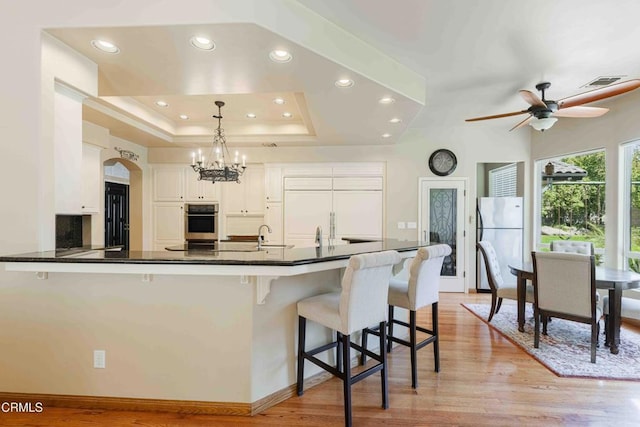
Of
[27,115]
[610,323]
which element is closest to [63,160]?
[27,115]

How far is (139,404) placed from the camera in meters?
2.09

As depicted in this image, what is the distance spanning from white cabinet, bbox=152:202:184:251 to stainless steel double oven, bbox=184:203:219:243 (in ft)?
0.35

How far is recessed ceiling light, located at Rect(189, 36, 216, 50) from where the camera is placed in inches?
79.7

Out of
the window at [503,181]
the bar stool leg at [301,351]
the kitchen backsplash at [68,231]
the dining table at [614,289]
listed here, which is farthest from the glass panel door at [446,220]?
the kitchen backsplash at [68,231]

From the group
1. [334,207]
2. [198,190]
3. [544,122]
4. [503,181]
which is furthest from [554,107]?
[198,190]

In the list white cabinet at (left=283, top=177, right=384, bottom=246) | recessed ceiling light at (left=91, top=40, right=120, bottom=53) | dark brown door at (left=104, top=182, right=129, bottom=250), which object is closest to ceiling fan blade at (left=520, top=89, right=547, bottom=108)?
white cabinet at (left=283, top=177, right=384, bottom=246)

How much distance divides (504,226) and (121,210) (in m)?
6.69

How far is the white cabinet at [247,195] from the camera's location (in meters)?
5.60

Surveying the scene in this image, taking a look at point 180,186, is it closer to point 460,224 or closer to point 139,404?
point 139,404

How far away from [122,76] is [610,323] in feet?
16.0

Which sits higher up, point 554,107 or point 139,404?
point 554,107

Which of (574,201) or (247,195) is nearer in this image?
(574,201)

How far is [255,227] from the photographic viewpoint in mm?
5648

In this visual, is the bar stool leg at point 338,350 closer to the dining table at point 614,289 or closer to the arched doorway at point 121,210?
the dining table at point 614,289
